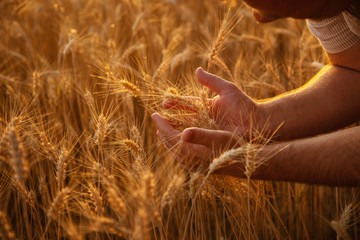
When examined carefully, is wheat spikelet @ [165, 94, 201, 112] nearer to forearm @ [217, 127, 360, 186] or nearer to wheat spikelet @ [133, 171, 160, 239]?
forearm @ [217, 127, 360, 186]

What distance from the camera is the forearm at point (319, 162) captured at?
3.06ft

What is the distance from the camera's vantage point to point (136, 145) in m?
0.96

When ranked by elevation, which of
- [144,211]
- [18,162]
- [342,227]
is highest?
[18,162]

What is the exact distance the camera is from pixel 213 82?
3.61ft

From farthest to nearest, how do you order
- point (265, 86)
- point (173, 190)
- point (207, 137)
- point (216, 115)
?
1. point (265, 86)
2. point (216, 115)
3. point (207, 137)
4. point (173, 190)

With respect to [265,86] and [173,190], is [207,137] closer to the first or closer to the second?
[173,190]

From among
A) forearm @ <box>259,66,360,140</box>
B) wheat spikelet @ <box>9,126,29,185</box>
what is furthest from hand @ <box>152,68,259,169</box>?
wheat spikelet @ <box>9,126,29,185</box>

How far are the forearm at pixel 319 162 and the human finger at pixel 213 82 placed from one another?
0.91 feet

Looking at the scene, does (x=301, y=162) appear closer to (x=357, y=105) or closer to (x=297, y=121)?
(x=297, y=121)

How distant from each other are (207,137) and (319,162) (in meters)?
0.37

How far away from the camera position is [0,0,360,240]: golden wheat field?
32.3 inches

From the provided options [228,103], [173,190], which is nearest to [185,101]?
[228,103]

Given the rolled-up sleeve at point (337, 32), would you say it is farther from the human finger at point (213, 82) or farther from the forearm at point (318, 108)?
the human finger at point (213, 82)

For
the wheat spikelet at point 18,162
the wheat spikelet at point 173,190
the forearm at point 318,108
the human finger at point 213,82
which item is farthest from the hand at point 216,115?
the wheat spikelet at point 18,162
